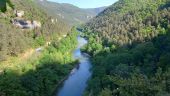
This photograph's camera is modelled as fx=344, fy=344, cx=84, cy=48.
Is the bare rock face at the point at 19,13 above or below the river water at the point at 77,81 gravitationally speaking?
above

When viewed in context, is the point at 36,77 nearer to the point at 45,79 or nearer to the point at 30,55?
the point at 45,79

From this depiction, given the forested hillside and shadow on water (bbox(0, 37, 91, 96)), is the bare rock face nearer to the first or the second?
the forested hillside

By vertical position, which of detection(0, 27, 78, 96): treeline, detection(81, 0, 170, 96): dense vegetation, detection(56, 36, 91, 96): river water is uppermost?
detection(81, 0, 170, 96): dense vegetation

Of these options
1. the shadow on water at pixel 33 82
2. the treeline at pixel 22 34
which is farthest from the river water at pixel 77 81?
the treeline at pixel 22 34

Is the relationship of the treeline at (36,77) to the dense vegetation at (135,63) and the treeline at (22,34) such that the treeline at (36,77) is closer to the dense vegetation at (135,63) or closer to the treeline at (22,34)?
the dense vegetation at (135,63)

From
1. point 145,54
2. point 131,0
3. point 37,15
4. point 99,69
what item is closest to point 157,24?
point 145,54

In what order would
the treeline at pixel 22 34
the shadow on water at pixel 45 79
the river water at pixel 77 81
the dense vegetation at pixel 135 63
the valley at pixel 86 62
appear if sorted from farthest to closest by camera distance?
the treeline at pixel 22 34
the river water at pixel 77 81
the shadow on water at pixel 45 79
the valley at pixel 86 62
the dense vegetation at pixel 135 63

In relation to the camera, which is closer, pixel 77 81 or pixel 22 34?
pixel 77 81

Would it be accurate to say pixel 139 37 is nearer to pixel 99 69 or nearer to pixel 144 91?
pixel 99 69

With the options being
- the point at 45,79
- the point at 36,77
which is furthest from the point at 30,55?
the point at 36,77

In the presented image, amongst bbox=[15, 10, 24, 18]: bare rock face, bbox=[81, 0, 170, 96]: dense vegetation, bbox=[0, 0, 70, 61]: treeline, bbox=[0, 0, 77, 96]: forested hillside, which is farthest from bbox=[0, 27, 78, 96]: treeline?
bbox=[15, 10, 24, 18]: bare rock face

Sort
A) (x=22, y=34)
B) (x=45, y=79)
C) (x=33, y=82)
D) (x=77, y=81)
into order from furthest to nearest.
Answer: (x=22, y=34)
(x=77, y=81)
(x=45, y=79)
(x=33, y=82)

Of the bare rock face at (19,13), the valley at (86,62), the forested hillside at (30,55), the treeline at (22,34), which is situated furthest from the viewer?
the bare rock face at (19,13)

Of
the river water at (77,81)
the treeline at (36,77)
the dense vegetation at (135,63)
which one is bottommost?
A: the river water at (77,81)
